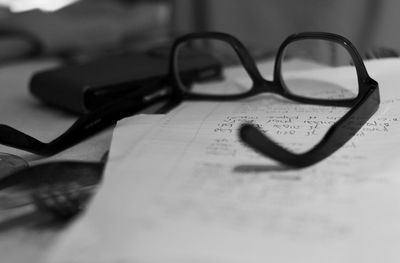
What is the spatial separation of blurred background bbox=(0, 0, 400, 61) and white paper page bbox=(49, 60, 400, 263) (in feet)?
1.25

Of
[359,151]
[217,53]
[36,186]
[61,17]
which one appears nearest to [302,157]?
[359,151]

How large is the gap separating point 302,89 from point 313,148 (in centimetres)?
17

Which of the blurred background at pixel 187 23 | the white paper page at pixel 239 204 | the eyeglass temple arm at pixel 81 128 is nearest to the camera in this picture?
the white paper page at pixel 239 204

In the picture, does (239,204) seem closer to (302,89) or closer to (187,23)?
(302,89)

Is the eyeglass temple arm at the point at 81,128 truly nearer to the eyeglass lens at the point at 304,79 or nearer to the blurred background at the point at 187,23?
the eyeglass lens at the point at 304,79

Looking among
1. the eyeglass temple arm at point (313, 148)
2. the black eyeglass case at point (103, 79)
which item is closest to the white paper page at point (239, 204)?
the eyeglass temple arm at point (313, 148)

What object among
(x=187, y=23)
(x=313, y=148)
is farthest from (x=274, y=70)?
(x=187, y=23)

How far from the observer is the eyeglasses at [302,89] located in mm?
274

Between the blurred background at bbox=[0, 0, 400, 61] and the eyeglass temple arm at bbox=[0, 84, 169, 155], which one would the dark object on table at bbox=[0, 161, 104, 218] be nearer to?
the eyeglass temple arm at bbox=[0, 84, 169, 155]

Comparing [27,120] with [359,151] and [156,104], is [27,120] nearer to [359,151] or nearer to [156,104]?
[156,104]

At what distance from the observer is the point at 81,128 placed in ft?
1.23

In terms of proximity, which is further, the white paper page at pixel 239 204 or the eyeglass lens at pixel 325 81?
the eyeglass lens at pixel 325 81

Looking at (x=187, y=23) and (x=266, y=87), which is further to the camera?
(x=187, y=23)

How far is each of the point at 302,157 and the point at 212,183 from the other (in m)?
0.06
